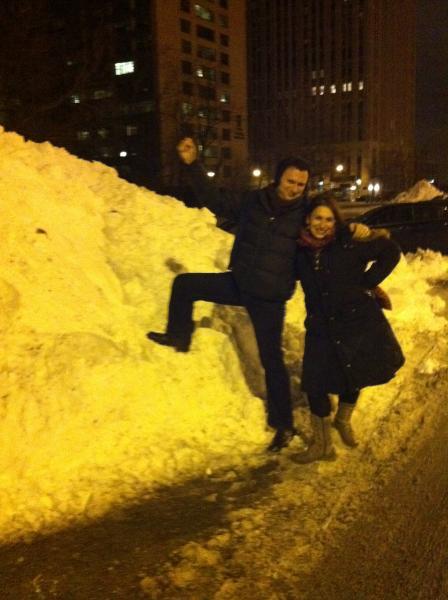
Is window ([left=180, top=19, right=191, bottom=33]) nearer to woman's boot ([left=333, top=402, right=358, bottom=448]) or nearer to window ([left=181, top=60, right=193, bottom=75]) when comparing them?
window ([left=181, top=60, right=193, bottom=75])

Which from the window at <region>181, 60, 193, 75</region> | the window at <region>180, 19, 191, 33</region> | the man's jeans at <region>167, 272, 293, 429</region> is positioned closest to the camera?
the man's jeans at <region>167, 272, 293, 429</region>

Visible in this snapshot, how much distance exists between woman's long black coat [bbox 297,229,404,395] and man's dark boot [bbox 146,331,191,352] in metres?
1.24

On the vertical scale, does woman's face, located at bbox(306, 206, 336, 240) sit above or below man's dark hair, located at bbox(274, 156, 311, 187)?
below

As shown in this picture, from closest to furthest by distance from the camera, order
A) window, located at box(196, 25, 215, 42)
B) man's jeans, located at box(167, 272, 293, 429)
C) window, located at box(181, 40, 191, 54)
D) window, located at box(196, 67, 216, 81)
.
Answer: man's jeans, located at box(167, 272, 293, 429) → window, located at box(196, 67, 216, 81) → window, located at box(181, 40, 191, 54) → window, located at box(196, 25, 215, 42)

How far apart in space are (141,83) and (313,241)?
78266 mm

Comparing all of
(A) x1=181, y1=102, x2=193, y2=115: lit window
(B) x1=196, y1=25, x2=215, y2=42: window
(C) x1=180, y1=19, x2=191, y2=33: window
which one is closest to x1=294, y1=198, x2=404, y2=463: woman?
(A) x1=181, y1=102, x2=193, y2=115: lit window

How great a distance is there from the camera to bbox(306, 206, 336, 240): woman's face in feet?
12.7

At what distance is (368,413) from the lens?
4.97 m

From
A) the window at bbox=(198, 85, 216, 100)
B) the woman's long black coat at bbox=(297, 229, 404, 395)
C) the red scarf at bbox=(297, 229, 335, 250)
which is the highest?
the window at bbox=(198, 85, 216, 100)

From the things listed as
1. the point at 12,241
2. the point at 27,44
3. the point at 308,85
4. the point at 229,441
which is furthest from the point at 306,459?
the point at 308,85

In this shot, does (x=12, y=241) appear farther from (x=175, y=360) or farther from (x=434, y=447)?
(x=434, y=447)

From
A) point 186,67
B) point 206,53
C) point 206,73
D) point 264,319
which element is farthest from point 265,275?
point 206,53

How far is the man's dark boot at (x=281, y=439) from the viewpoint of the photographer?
4.46 metres

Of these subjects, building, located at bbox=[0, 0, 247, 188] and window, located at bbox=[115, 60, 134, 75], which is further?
window, located at bbox=[115, 60, 134, 75]
